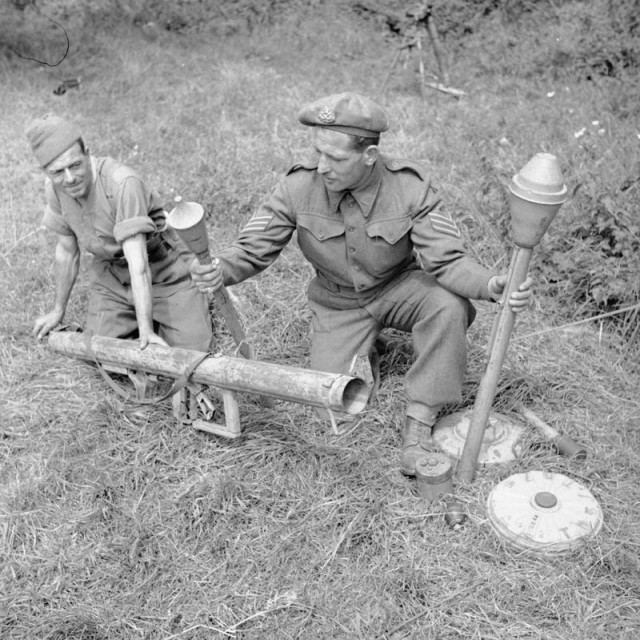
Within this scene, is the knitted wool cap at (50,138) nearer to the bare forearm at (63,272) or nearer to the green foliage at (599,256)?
the bare forearm at (63,272)

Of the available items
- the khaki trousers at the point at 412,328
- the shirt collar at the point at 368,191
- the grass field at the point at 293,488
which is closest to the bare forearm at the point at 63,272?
the grass field at the point at 293,488

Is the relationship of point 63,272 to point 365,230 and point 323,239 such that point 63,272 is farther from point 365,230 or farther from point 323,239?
point 365,230

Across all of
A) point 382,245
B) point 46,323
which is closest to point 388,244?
point 382,245

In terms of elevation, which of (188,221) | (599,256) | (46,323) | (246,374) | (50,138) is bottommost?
(46,323)

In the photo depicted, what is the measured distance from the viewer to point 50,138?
13.2 feet

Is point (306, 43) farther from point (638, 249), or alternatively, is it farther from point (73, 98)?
point (638, 249)

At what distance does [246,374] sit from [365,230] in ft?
3.24

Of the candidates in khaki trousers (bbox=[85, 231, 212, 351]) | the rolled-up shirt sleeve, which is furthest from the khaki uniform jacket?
the rolled-up shirt sleeve

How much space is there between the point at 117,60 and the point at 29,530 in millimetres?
7338

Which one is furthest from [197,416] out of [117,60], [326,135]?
[117,60]

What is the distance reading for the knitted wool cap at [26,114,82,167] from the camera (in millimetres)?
4031

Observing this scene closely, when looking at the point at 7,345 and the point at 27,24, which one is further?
the point at 27,24

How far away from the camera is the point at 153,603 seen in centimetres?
326

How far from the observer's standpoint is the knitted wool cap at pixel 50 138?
4.03 meters
